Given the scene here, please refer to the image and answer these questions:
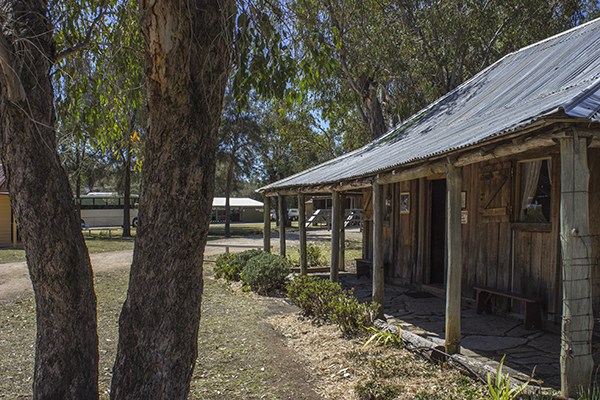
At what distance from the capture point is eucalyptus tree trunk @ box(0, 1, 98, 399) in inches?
125

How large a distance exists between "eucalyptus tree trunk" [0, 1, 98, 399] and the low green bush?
3.64m

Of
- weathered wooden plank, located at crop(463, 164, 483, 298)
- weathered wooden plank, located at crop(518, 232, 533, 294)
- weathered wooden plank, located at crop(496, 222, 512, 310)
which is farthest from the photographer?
weathered wooden plank, located at crop(463, 164, 483, 298)

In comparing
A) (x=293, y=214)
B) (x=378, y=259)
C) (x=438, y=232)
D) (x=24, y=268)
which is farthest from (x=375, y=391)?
(x=293, y=214)

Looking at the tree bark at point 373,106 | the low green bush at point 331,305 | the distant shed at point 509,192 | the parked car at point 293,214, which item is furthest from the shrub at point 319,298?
the parked car at point 293,214

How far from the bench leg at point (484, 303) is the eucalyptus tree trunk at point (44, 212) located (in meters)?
5.63

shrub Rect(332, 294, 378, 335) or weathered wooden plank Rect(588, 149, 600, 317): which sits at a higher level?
weathered wooden plank Rect(588, 149, 600, 317)

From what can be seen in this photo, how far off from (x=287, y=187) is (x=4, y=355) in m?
6.34

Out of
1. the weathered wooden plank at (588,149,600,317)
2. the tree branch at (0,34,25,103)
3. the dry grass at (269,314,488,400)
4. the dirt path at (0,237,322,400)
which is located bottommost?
the dirt path at (0,237,322,400)

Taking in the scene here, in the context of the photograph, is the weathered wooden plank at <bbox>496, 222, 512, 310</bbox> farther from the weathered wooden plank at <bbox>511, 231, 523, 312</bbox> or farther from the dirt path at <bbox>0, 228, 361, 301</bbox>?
the dirt path at <bbox>0, 228, 361, 301</bbox>

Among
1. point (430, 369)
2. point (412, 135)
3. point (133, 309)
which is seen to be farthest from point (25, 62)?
point (412, 135)

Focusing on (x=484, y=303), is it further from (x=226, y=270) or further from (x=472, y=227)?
(x=226, y=270)

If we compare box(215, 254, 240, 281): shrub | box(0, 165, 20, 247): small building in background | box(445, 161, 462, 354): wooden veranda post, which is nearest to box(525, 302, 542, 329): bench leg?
box(445, 161, 462, 354): wooden veranda post

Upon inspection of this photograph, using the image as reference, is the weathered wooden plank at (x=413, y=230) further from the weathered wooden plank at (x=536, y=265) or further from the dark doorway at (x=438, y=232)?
the weathered wooden plank at (x=536, y=265)

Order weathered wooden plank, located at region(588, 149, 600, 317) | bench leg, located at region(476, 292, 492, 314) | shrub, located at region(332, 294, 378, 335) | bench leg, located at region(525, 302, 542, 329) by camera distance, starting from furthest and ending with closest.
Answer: bench leg, located at region(476, 292, 492, 314) < shrub, located at region(332, 294, 378, 335) < bench leg, located at region(525, 302, 542, 329) < weathered wooden plank, located at region(588, 149, 600, 317)
